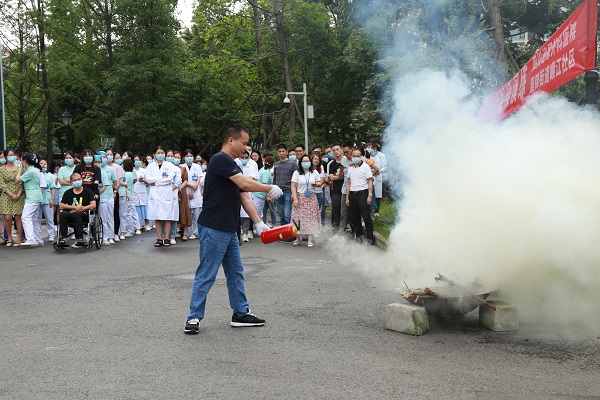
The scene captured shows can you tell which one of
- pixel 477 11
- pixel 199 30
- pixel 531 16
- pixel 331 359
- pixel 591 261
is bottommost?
pixel 331 359

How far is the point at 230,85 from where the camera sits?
34.7 metres

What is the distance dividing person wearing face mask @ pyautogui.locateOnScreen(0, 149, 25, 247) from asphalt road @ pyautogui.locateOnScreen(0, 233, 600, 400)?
5.94m

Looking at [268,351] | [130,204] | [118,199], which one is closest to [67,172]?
[118,199]

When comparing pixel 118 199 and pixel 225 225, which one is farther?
pixel 118 199

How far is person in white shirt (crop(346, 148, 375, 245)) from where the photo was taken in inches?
495

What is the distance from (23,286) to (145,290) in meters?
1.78

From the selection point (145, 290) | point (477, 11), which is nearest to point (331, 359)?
point (145, 290)

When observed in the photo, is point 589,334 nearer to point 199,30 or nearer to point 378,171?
point 378,171

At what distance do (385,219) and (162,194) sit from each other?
5039 mm

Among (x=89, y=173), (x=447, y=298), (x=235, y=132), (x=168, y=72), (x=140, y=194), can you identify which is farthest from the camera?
(x=168, y=72)

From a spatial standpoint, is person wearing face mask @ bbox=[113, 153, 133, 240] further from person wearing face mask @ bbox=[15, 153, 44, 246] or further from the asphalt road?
the asphalt road

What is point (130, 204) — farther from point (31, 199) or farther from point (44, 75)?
point (44, 75)

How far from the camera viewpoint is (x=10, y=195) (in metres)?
14.2

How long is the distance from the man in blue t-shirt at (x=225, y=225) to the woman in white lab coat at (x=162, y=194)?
707 centimetres
